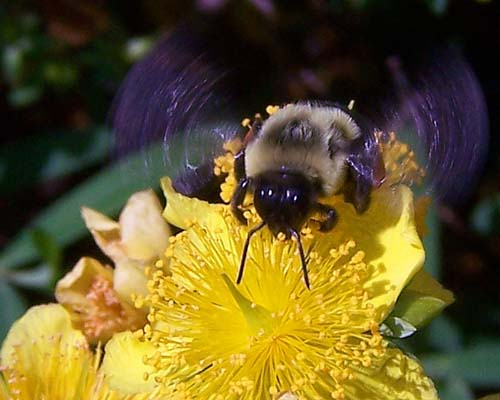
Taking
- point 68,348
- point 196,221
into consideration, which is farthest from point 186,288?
point 68,348

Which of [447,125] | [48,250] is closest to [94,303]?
[48,250]

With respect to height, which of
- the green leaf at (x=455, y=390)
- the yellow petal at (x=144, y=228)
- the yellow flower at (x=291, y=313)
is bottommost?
the green leaf at (x=455, y=390)

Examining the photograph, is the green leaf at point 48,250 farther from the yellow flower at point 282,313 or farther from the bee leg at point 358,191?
the bee leg at point 358,191

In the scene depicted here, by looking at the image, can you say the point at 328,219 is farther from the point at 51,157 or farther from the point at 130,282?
the point at 51,157

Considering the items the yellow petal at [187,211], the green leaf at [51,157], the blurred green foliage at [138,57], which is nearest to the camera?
the yellow petal at [187,211]

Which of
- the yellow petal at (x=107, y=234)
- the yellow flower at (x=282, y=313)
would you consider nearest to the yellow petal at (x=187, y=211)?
the yellow flower at (x=282, y=313)

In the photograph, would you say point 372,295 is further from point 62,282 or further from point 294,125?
point 62,282

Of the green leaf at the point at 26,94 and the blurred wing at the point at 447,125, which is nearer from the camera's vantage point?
the blurred wing at the point at 447,125
